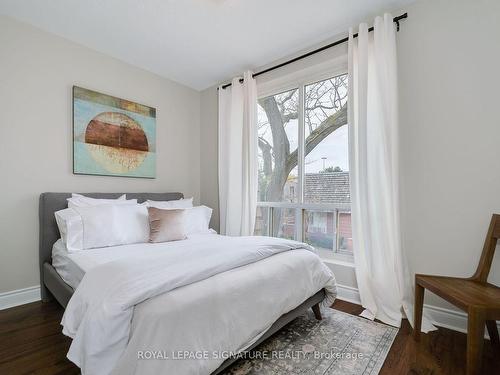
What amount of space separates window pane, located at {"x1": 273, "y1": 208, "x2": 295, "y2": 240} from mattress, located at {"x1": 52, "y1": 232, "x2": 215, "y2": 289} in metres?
1.50

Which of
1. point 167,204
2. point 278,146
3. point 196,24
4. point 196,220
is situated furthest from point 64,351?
point 196,24

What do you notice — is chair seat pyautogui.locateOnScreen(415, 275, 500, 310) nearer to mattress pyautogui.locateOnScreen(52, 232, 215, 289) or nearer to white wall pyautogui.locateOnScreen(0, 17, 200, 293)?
mattress pyautogui.locateOnScreen(52, 232, 215, 289)

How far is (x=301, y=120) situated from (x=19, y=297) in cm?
340

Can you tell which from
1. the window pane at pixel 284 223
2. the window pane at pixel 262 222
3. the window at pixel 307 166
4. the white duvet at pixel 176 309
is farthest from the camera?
the window pane at pixel 262 222

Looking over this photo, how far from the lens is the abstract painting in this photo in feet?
8.79

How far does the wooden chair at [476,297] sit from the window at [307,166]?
907mm

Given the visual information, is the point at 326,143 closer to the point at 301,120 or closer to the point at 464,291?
the point at 301,120

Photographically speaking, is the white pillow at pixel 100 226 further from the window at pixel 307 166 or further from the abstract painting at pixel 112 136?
the window at pixel 307 166

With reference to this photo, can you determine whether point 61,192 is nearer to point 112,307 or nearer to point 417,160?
point 112,307

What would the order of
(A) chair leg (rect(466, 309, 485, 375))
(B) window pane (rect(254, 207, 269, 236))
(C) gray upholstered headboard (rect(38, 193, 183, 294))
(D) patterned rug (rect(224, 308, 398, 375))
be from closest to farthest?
(A) chair leg (rect(466, 309, 485, 375))
(D) patterned rug (rect(224, 308, 398, 375))
(C) gray upholstered headboard (rect(38, 193, 183, 294))
(B) window pane (rect(254, 207, 269, 236))

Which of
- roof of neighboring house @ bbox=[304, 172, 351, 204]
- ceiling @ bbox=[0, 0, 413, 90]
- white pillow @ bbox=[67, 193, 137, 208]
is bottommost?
white pillow @ bbox=[67, 193, 137, 208]

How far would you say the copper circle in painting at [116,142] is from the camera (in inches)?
109

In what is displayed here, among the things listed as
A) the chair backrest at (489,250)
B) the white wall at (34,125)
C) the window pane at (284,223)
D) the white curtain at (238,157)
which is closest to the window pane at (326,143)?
the window pane at (284,223)

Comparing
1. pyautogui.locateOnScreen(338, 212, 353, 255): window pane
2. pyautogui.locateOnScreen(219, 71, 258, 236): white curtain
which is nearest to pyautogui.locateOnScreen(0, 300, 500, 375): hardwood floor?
pyautogui.locateOnScreen(338, 212, 353, 255): window pane
